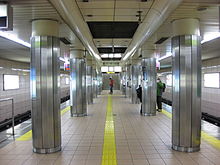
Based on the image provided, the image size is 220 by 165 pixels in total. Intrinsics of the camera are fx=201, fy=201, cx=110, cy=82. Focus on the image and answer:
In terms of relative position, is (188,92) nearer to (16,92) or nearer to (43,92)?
(43,92)

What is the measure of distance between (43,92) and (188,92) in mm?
3238

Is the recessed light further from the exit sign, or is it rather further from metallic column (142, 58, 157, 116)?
metallic column (142, 58, 157, 116)

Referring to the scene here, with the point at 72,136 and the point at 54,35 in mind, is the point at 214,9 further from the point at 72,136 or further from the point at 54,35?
the point at 72,136

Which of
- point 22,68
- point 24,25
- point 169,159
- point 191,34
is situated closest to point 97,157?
point 169,159

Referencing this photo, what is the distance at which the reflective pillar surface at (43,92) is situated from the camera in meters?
4.45

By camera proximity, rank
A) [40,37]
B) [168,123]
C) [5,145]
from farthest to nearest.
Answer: [168,123] → [5,145] → [40,37]

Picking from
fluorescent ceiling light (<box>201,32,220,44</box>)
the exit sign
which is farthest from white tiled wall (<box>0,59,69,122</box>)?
fluorescent ceiling light (<box>201,32,220,44</box>)

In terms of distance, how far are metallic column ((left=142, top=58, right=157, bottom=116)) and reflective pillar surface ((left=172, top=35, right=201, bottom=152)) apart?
4469 millimetres

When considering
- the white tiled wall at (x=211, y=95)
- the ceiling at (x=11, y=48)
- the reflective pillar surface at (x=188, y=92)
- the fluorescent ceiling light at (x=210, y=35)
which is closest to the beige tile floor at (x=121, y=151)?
the reflective pillar surface at (x=188, y=92)

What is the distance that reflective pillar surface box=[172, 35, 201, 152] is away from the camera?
4484 mm

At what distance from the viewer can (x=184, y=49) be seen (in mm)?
4500

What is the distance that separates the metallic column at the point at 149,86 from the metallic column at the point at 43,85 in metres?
5.39

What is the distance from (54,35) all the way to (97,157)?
9.35 ft

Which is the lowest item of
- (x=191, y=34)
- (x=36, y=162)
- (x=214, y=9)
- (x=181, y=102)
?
(x=36, y=162)
